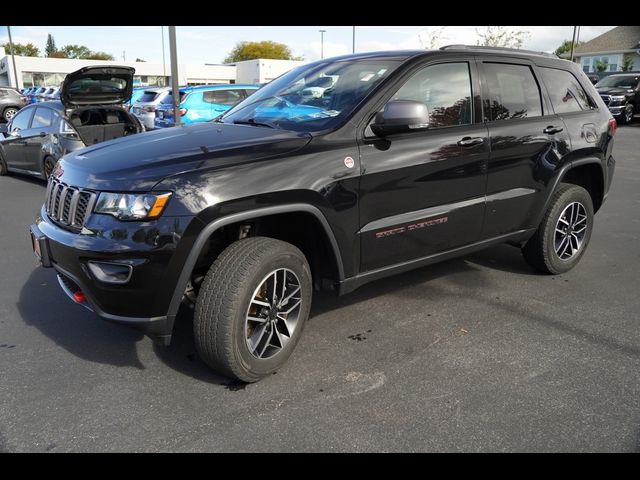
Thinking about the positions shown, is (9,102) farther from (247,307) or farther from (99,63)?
(247,307)

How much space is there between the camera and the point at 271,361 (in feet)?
10.3

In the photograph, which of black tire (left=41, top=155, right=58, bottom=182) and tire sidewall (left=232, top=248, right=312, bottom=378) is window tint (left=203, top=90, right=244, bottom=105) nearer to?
black tire (left=41, top=155, right=58, bottom=182)

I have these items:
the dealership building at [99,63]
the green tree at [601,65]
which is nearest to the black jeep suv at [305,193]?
the dealership building at [99,63]

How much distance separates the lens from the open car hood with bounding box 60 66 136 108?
8539 mm

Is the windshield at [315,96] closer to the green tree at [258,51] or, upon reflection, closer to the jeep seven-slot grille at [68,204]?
the jeep seven-slot grille at [68,204]

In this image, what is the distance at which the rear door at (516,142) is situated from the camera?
404 cm

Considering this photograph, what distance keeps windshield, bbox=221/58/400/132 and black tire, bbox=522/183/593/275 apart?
1964mm

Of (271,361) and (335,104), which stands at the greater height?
(335,104)

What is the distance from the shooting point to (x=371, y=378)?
3.16m

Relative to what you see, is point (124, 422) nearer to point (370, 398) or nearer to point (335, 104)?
point (370, 398)

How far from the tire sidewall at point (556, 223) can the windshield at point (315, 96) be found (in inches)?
78.3

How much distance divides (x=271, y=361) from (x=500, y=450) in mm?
1296

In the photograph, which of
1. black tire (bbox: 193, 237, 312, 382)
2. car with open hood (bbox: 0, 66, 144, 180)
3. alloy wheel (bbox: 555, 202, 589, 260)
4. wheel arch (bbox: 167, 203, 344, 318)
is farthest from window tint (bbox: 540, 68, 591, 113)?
car with open hood (bbox: 0, 66, 144, 180)
